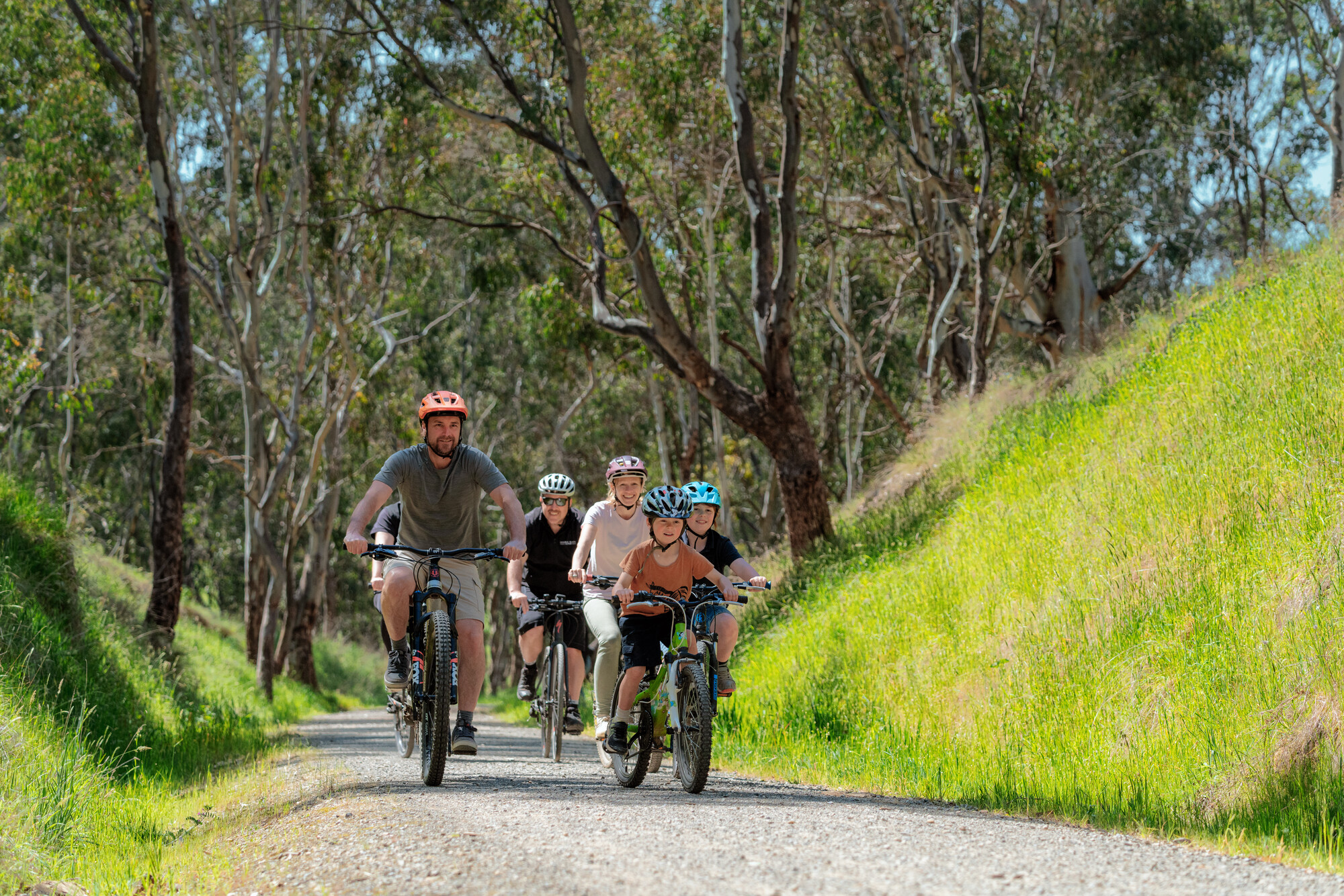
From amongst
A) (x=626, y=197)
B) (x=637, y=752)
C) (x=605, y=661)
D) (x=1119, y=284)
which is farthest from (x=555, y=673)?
(x=1119, y=284)

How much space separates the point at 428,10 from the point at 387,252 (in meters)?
8.14

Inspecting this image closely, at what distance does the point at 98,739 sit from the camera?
9289 mm

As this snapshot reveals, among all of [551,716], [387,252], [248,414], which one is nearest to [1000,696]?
[551,716]

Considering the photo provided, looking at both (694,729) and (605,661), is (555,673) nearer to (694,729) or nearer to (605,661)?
(605,661)

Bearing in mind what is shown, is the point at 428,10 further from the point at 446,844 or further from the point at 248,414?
the point at 446,844

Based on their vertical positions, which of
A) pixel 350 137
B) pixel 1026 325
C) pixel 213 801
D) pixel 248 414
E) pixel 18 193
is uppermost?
pixel 350 137

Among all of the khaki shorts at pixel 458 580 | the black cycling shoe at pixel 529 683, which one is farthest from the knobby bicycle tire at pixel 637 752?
the black cycling shoe at pixel 529 683

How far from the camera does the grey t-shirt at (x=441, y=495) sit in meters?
7.96

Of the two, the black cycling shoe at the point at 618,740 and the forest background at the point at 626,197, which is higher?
the forest background at the point at 626,197

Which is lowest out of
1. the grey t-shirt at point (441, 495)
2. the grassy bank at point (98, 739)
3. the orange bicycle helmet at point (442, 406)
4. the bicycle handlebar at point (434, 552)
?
the grassy bank at point (98, 739)

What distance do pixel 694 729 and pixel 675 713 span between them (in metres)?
0.15

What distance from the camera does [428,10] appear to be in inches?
746

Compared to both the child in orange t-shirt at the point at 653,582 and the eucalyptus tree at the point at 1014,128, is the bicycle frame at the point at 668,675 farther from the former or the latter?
→ the eucalyptus tree at the point at 1014,128

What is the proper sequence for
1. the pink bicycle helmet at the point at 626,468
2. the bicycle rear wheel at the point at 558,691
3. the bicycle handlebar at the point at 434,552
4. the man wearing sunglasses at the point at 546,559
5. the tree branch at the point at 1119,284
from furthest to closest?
the tree branch at the point at 1119,284 → the man wearing sunglasses at the point at 546,559 → the bicycle rear wheel at the point at 558,691 → the pink bicycle helmet at the point at 626,468 → the bicycle handlebar at the point at 434,552
